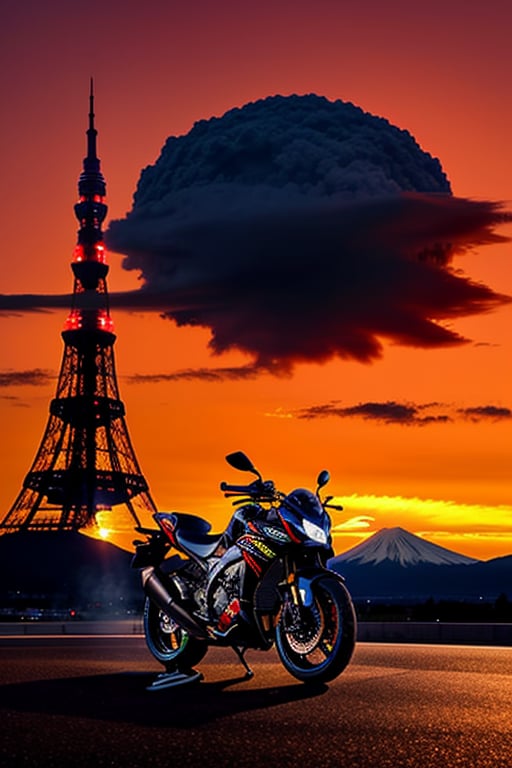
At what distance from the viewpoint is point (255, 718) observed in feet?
22.9

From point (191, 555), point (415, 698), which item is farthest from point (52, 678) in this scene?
point (415, 698)

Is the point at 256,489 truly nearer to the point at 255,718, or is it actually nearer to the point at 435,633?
the point at 255,718

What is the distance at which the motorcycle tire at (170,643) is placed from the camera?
10000 millimetres

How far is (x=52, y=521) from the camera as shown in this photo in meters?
108

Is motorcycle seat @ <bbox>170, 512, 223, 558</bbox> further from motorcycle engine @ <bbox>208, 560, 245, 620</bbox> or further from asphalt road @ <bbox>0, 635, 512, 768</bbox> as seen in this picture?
asphalt road @ <bbox>0, 635, 512, 768</bbox>

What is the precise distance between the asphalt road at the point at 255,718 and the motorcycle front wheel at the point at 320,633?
21 cm

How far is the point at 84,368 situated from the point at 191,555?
329 ft

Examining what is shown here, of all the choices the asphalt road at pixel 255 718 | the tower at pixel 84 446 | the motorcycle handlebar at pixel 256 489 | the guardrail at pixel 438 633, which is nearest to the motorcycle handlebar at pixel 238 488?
the motorcycle handlebar at pixel 256 489

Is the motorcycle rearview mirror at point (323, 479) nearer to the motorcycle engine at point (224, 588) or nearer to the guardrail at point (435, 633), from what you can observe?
the motorcycle engine at point (224, 588)

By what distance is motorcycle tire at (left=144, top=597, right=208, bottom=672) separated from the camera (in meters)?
10.0

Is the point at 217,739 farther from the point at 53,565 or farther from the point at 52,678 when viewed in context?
the point at 53,565

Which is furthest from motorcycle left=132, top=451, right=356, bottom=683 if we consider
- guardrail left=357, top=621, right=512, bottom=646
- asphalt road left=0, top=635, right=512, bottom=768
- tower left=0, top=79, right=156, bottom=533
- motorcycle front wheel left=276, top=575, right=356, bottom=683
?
tower left=0, top=79, right=156, bottom=533

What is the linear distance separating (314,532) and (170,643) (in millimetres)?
2368

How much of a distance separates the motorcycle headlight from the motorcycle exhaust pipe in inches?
54.2
